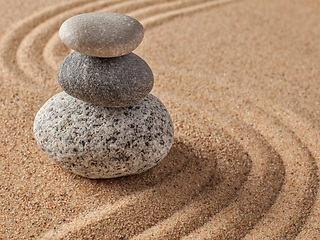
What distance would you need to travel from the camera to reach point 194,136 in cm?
328

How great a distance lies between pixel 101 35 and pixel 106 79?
312mm

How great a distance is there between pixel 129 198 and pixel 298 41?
3864 mm

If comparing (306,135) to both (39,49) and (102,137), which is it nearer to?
(102,137)

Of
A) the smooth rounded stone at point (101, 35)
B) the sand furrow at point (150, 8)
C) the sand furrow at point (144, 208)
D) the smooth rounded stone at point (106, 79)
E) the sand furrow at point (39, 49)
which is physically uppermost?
the smooth rounded stone at point (101, 35)

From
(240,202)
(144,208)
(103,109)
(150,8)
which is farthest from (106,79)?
(150,8)

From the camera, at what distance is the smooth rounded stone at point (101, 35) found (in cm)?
236

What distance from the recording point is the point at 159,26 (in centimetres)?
525

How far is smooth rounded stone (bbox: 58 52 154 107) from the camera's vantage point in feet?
8.05

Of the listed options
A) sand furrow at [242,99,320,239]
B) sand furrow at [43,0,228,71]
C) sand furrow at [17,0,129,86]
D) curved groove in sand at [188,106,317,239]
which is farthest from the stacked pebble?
sand furrow at [43,0,228,71]

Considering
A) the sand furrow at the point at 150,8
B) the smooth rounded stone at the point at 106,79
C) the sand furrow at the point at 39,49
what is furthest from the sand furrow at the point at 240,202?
the sand furrow at the point at 150,8

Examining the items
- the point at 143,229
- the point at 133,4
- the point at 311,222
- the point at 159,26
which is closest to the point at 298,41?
the point at 159,26

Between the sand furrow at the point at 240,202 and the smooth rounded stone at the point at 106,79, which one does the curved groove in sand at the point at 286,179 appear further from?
the smooth rounded stone at the point at 106,79

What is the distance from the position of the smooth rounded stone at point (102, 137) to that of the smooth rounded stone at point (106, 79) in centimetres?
14

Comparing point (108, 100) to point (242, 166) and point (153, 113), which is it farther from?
point (242, 166)
